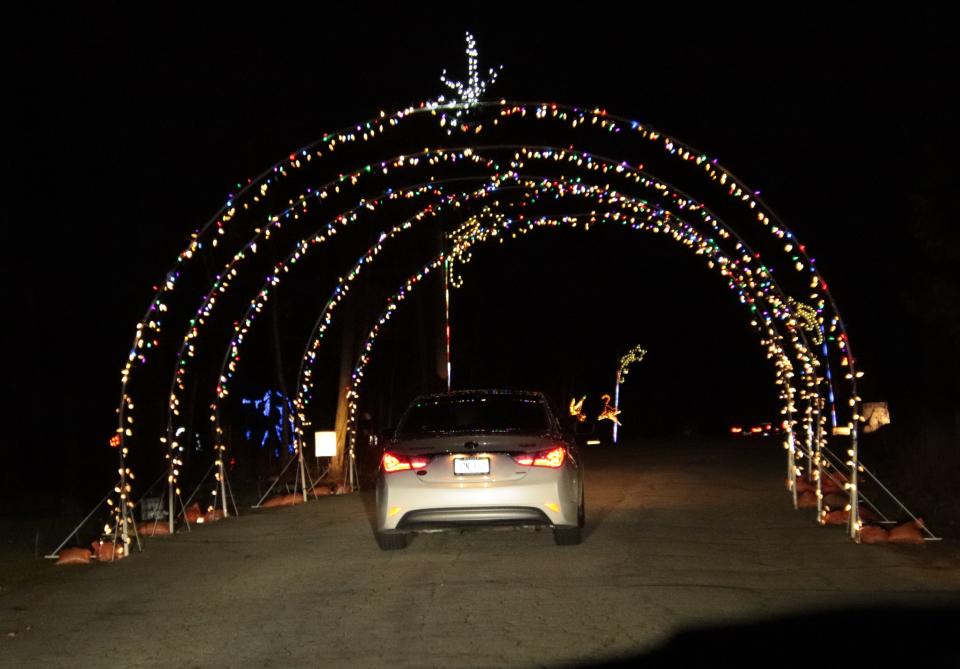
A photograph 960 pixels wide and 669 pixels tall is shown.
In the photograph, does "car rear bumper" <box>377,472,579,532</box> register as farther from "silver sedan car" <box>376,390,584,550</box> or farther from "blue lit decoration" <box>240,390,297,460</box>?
"blue lit decoration" <box>240,390,297,460</box>

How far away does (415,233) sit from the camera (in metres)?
27.4

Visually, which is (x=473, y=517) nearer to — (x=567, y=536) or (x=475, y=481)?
(x=475, y=481)

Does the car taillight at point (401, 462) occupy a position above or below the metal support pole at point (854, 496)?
above

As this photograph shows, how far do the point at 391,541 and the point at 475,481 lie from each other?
1.24 metres

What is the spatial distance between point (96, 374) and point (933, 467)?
20.2 metres

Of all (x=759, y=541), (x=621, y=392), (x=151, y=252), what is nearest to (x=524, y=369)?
(x=621, y=392)

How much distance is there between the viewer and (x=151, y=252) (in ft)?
88.7

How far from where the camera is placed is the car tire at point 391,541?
39.8 feet

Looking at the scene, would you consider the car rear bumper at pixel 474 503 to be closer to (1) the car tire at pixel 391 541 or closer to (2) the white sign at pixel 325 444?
(1) the car tire at pixel 391 541

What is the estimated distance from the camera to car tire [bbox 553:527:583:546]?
40.0 ft

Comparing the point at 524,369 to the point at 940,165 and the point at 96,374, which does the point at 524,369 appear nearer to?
the point at 96,374

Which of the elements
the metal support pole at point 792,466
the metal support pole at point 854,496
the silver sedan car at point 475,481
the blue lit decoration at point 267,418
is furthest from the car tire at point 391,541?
the blue lit decoration at point 267,418

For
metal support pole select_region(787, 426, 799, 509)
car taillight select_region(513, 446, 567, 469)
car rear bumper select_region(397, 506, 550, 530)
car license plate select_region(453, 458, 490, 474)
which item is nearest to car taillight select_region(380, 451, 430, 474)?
car license plate select_region(453, 458, 490, 474)

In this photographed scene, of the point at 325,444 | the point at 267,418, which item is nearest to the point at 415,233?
the point at 325,444
